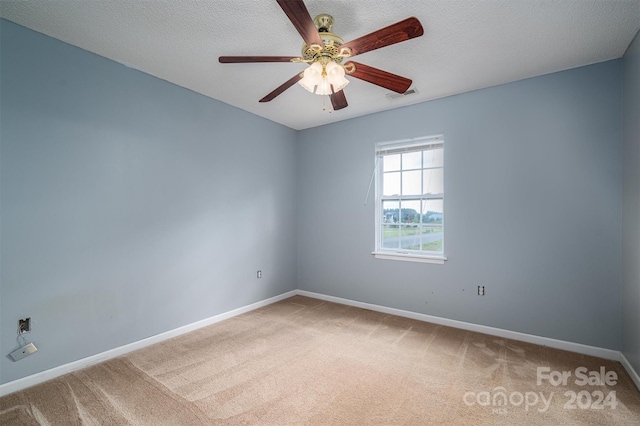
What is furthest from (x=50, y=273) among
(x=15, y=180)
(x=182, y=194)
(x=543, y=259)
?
(x=543, y=259)

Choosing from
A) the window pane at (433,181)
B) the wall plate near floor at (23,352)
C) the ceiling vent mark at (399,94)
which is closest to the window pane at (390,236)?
the window pane at (433,181)

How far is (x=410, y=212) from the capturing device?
370cm

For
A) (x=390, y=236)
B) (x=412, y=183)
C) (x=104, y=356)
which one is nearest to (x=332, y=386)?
(x=104, y=356)

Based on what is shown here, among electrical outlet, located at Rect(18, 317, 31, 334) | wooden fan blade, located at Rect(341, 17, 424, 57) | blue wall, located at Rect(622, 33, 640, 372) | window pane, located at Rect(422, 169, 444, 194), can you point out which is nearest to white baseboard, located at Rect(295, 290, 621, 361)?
blue wall, located at Rect(622, 33, 640, 372)

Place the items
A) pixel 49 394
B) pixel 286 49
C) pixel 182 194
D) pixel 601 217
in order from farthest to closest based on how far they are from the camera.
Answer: pixel 182 194
pixel 601 217
pixel 286 49
pixel 49 394

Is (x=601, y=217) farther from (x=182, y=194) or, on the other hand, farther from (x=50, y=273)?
(x=50, y=273)

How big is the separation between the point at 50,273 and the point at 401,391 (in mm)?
2904

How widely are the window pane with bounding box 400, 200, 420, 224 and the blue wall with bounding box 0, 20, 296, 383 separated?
2118 mm

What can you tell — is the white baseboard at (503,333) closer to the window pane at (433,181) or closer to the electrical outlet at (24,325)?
the window pane at (433,181)

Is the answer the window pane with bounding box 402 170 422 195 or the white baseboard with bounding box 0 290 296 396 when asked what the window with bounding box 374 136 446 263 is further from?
the white baseboard with bounding box 0 290 296 396

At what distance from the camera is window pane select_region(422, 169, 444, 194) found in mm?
3461

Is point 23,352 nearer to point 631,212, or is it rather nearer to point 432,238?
point 432,238

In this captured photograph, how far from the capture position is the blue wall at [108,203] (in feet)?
7.03

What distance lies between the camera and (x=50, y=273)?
2.27m
